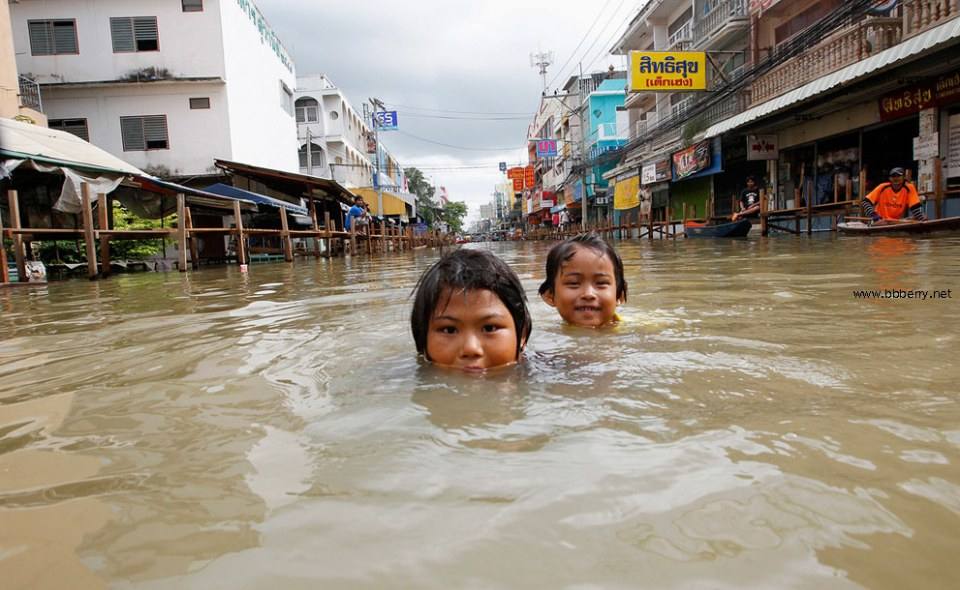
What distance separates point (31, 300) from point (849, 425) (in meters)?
7.12

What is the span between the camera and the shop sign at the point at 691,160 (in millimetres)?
19594

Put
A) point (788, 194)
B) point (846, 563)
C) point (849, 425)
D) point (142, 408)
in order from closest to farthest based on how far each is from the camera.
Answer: point (846, 563) → point (849, 425) → point (142, 408) → point (788, 194)

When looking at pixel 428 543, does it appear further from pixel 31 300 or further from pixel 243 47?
pixel 243 47

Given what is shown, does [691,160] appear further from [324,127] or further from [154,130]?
[324,127]

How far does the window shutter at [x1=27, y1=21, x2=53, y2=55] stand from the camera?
18.8 m

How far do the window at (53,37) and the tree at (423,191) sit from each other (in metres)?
48.3

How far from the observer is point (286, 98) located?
25969 millimetres

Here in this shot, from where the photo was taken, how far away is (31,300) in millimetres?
6148

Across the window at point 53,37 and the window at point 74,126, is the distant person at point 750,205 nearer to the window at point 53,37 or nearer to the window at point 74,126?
the window at point 74,126

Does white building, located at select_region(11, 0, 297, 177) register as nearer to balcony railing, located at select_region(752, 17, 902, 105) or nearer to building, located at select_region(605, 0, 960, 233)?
building, located at select_region(605, 0, 960, 233)

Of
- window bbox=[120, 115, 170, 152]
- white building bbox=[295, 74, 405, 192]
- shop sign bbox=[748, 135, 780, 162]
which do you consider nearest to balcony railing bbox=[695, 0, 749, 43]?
shop sign bbox=[748, 135, 780, 162]

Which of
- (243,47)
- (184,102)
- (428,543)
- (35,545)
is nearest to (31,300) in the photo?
(35,545)

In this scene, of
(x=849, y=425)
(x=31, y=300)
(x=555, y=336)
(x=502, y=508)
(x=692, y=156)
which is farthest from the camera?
(x=692, y=156)

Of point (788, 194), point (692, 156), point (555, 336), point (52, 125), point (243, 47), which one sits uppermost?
point (243, 47)
